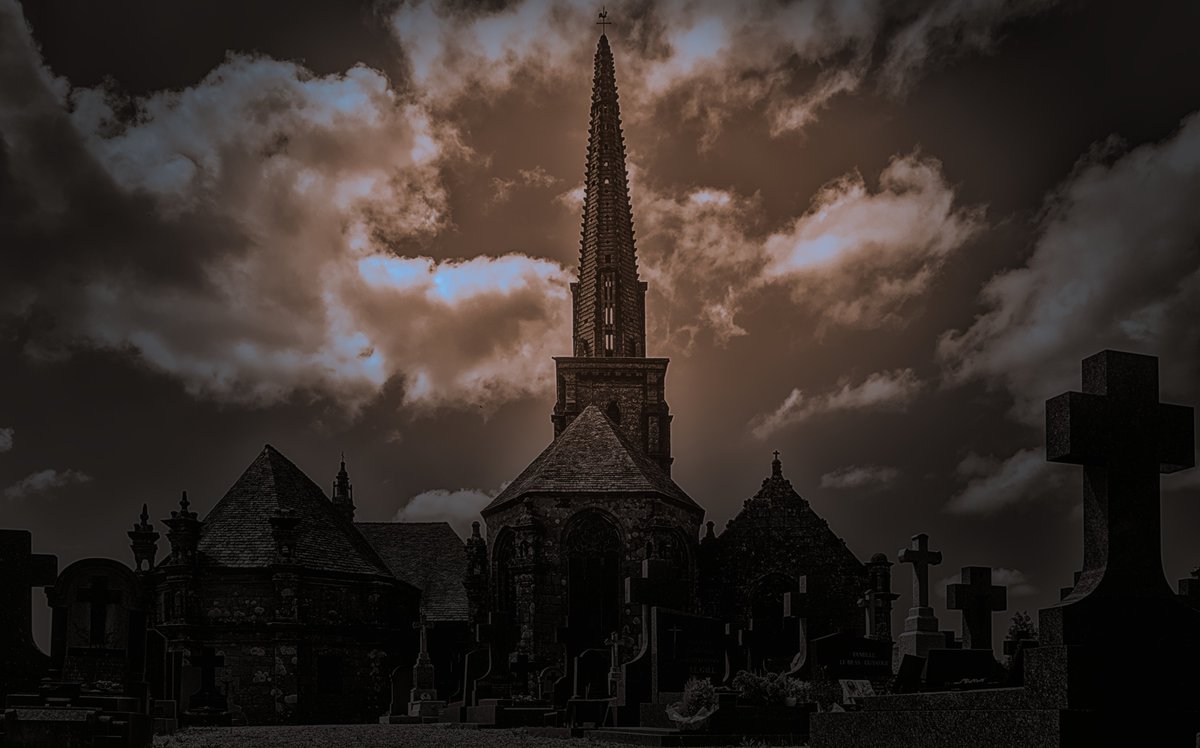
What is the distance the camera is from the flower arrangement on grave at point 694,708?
57.9 feet

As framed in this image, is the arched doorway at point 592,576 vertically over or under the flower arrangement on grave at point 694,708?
over

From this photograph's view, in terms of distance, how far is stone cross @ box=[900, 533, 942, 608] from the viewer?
2230 cm

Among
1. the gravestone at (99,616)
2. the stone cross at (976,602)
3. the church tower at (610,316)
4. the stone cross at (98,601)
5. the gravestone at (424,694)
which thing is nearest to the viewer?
the gravestone at (99,616)

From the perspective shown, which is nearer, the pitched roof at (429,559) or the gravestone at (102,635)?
the gravestone at (102,635)

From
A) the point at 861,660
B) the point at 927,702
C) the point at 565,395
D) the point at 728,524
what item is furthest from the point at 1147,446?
the point at 565,395

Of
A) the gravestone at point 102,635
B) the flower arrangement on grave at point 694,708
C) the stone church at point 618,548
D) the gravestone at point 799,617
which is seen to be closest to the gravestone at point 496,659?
the stone church at point 618,548

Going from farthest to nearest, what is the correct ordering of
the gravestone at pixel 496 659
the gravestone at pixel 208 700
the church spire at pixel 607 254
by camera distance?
1. the church spire at pixel 607 254
2. the gravestone at pixel 208 700
3. the gravestone at pixel 496 659

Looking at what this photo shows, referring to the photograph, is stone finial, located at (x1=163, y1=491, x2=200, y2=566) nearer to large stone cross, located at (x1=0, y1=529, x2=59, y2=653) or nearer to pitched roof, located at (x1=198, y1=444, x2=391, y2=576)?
pitched roof, located at (x1=198, y1=444, x2=391, y2=576)

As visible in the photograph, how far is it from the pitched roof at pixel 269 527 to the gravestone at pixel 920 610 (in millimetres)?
22571

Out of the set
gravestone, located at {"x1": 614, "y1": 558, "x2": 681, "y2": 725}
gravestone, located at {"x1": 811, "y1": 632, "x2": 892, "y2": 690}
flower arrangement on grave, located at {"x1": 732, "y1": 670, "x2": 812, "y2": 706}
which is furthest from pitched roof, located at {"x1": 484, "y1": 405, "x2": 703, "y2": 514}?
flower arrangement on grave, located at {"x1": 732, "y1": 670, "x2": 812, "y2": 706}

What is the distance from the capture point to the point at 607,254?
201ft

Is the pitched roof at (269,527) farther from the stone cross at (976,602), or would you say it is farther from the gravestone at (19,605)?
the gravestone at (19,605)

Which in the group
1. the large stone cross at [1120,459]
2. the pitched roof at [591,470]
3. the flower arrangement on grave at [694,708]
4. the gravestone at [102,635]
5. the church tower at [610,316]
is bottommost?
the flower arrangement on grave at [694,708]

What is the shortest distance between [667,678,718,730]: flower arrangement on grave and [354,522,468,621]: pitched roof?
2808 cm
